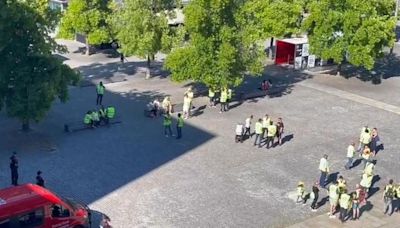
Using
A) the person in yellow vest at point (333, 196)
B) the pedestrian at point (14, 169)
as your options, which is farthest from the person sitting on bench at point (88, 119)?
the person in yellow vest at point (333, 196)

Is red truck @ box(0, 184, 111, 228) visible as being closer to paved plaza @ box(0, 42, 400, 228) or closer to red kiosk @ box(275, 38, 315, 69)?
paved plaza @ box(0, 42, 400, 228)

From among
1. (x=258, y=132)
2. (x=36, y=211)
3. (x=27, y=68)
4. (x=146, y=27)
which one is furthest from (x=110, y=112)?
(x=36, y=211)

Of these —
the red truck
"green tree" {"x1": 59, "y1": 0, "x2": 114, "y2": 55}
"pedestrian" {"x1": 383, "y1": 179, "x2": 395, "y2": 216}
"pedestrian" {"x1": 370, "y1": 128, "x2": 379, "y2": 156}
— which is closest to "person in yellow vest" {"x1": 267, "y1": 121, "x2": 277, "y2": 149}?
"pedestrian" {"x1": 370, "y1": 128, "x2": 379, "y2": 156}

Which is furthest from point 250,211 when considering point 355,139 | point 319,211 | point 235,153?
point 355,139

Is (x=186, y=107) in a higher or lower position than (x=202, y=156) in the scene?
higher

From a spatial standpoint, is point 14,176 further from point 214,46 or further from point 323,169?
point 214,46

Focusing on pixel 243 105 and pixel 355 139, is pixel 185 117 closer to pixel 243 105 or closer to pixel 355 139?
pixel 243 105
